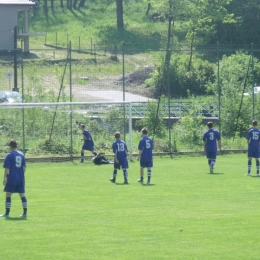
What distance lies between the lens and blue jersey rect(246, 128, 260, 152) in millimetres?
24141

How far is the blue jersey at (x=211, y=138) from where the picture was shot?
83.1 feet

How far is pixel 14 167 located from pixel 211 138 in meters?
10.9

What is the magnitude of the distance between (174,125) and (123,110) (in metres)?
2.81

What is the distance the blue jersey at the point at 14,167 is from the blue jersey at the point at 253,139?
1038 cm

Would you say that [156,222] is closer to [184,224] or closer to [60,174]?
[184,224]

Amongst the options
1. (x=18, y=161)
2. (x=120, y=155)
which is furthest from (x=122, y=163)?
(x=18, y=161)

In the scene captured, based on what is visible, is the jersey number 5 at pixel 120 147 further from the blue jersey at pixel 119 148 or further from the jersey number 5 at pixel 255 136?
the jersey number 5 at pixel 255 136

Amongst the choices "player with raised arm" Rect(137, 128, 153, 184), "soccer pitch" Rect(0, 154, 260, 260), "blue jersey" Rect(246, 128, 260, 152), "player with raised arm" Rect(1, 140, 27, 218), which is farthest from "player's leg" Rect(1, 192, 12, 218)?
"blue jersey" Rect(246, 128, 260, 152)

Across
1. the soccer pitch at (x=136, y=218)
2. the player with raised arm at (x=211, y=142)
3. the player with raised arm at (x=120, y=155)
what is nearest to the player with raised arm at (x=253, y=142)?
the soccer pitch at (x=136, y=218)

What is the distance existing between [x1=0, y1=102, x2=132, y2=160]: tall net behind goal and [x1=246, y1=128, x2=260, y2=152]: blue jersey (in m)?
6.95

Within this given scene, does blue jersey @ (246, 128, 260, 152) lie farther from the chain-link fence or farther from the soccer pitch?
the chain-link fence

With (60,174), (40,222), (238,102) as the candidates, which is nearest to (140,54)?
(238,102)

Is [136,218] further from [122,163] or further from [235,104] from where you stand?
[235,104]

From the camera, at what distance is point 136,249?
12688 millimetres
